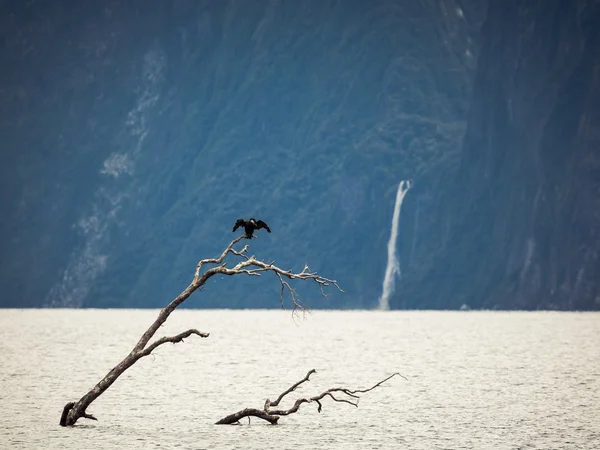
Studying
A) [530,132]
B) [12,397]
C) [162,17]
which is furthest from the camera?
[162,17]

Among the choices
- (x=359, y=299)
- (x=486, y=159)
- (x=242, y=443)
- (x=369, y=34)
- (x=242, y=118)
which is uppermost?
(x=369, y=34)

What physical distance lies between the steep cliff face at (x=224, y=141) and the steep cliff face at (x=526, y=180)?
9236 mm

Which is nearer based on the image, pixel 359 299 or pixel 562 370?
pixel 562 370

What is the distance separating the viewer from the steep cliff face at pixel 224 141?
14662cm

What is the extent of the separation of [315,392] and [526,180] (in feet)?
317

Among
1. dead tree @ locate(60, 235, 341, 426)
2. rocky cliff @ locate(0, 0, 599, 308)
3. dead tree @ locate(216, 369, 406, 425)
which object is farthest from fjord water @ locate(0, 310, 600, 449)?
rocky cliff @ locate(0, 0, 599, 308)

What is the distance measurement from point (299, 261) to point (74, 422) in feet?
396

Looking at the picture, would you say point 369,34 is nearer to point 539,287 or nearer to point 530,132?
point 530,132

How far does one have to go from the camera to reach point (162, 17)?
183 m

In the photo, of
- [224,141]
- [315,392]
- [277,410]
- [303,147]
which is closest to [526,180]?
[303,147]

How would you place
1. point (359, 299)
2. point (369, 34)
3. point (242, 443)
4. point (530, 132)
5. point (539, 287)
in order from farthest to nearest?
point (369, 34) < point (359, 299) < point (530, 132) < point (539, 287) < point (242, 443)

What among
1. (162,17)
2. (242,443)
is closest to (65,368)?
(242,443)

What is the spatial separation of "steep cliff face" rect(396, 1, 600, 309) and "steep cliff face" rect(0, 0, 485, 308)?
30.3 ft

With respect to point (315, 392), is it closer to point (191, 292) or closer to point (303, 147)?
point (191, 292)
